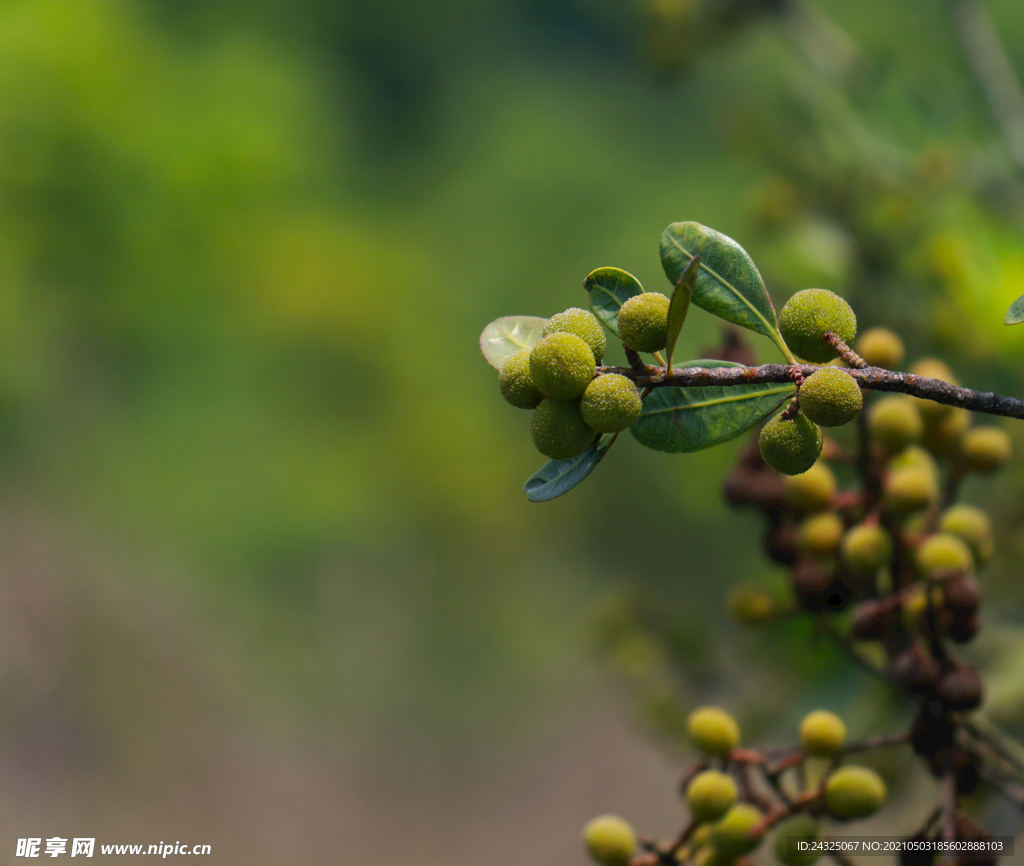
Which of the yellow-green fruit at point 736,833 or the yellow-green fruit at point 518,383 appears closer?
the yellow-green fruit at point 518,383

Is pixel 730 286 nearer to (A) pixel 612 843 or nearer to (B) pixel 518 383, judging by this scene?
(B) pixel 518 383

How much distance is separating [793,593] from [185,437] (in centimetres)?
577

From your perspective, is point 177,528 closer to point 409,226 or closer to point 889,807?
point 409,226

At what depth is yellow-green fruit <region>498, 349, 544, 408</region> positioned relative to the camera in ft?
1.28

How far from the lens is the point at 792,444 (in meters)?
0.36

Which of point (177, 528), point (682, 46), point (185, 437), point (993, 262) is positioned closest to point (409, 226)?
point (185, 437)

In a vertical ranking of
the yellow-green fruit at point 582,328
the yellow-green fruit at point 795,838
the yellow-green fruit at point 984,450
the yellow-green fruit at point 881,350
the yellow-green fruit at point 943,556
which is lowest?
the yellow-green fruit at point 795,838

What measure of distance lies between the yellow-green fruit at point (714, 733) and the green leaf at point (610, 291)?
1.09 feet

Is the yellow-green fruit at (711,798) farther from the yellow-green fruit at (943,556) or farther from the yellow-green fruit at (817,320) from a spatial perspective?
the yellow-green fruit at (817,320)

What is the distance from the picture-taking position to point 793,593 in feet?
2.24

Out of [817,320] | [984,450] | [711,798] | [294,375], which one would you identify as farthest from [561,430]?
[294,375]

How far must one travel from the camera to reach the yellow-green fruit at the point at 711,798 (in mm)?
560

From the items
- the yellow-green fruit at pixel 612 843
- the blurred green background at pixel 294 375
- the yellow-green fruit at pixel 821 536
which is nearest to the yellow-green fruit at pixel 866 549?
the yellow-green fruit at pixel 821 536

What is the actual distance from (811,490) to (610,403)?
34cm
